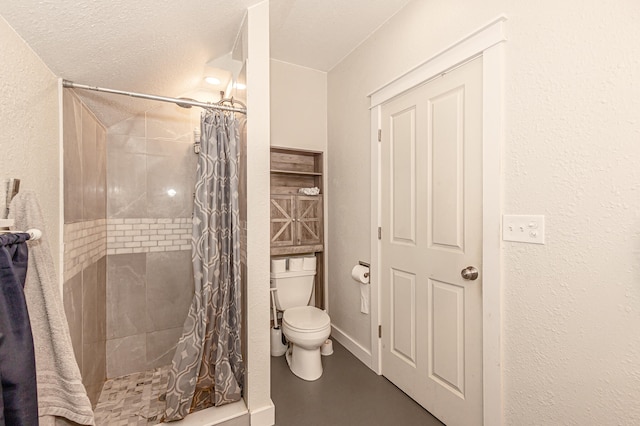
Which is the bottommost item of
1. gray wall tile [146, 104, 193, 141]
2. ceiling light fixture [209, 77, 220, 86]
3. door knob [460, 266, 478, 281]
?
door knob [460, 266, 478, 281]

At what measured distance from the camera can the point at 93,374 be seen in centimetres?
175

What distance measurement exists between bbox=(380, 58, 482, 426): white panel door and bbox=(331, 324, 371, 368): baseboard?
7.4 inches

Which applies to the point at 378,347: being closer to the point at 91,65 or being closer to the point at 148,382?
the point at 148,382

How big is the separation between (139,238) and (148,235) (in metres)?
0.06

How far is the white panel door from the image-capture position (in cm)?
152

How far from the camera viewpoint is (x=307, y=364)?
2115mm

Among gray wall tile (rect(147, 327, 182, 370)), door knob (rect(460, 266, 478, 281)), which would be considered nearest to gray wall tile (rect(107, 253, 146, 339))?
gray wall tile (rect(147, 327, 182, 370))

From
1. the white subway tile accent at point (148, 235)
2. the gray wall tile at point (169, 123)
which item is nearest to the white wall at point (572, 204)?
the gray wall tile at point (169, 123)

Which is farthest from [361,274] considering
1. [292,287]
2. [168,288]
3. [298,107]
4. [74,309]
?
[74,309]

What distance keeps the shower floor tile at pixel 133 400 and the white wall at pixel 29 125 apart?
3.51 ft

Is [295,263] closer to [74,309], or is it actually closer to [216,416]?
[216,416]

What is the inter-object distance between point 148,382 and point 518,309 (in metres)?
2.39

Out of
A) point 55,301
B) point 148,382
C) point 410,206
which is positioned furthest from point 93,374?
point 410,206

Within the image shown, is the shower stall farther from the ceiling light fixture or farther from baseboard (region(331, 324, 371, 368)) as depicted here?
baseboard (region(331, 324, 371, 368))
